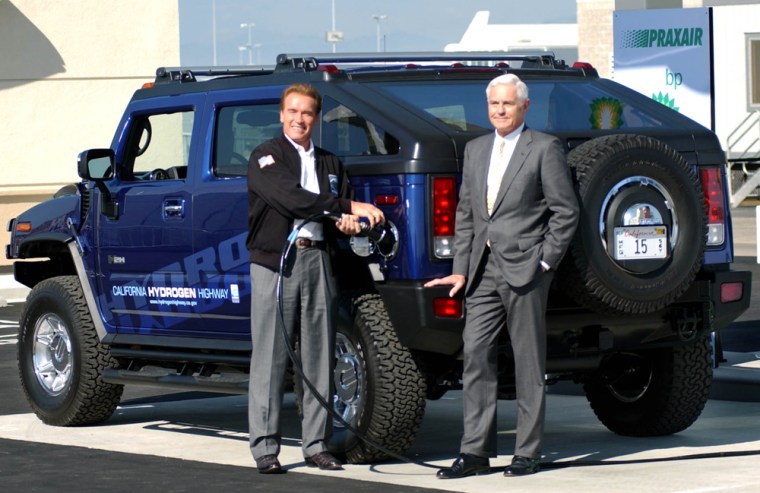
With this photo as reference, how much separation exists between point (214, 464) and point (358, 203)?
157cm

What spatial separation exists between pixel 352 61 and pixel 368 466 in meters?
2.25

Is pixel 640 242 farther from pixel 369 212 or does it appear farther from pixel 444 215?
pixel 369 212

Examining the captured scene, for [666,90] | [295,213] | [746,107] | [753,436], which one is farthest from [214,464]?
[746,107]

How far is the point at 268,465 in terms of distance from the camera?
851 cm

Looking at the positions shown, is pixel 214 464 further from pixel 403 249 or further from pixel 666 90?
pixel 666 90

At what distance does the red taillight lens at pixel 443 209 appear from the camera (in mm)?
8320

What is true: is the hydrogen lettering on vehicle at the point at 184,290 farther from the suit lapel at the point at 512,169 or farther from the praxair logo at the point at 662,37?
the praxair logo at the point at 662,37

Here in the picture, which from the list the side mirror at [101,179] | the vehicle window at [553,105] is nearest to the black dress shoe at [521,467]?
the vehicle window at [553,105]

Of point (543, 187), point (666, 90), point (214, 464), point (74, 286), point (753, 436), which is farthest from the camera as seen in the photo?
point (666, 90)

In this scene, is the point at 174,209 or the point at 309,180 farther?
→ the point at 174,209

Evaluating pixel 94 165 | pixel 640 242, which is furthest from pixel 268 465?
pixel 94 165

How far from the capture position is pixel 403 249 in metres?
8.30

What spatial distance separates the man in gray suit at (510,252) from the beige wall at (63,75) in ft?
62.5

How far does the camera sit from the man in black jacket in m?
8.51
